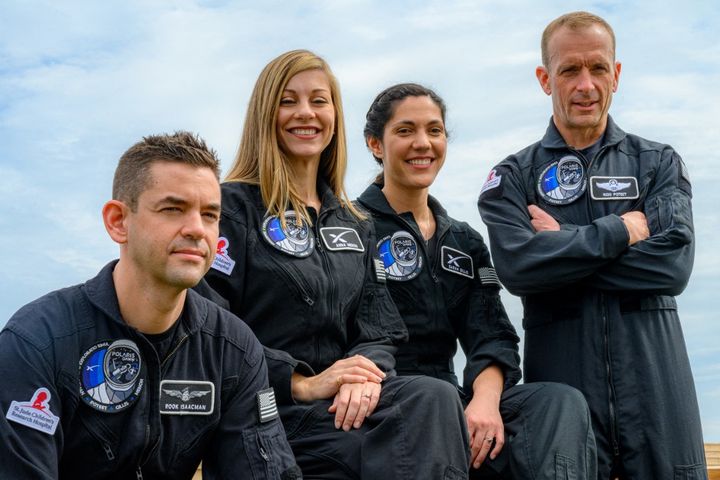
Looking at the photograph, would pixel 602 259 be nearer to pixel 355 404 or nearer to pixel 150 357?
pixel 355 404

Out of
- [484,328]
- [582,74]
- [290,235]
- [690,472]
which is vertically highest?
[582,74]

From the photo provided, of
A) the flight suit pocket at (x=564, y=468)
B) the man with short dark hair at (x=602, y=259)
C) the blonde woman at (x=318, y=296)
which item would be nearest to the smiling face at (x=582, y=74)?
the man with short dark hair at (x=602, y=259)

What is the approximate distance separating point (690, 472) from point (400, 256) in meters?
1.56

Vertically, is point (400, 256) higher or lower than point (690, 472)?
higher

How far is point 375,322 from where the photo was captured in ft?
12.7

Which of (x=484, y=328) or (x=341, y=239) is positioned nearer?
(x=341, y=239)

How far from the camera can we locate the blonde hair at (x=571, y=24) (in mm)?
4203

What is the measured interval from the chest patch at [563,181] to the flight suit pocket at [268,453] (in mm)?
1742

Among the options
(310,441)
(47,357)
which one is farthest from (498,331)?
(47,357)

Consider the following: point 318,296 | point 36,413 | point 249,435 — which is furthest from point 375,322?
point 36,413

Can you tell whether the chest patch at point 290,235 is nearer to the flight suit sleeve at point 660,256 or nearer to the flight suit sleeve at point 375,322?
the flight suit sleeve at point 375,322

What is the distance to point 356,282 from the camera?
383 cm

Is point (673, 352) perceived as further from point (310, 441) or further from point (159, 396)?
point (159, 396)

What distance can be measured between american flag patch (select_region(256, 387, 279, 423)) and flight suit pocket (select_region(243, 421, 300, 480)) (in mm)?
28
